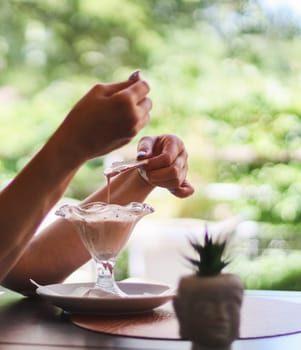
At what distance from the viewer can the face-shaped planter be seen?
691 millimetres

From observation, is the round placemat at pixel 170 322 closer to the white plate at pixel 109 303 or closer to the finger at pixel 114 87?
the white plate at pixel 109 303

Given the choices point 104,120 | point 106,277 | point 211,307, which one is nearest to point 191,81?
point 106,277

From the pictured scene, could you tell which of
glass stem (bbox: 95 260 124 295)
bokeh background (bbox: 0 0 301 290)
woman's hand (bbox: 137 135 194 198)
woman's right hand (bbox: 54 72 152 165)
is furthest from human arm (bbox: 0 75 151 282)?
bokeh background (bbox: 0 0 301 290)

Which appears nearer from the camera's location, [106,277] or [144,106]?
[144,106]

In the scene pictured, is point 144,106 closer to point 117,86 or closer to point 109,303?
point 117,86

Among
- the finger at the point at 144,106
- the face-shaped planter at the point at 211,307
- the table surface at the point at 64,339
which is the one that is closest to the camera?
the face-shaped planter at the point at 211,307

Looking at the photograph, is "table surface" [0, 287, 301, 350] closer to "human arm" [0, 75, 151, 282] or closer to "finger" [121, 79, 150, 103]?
"human arm" [0, 75, 151, 282]

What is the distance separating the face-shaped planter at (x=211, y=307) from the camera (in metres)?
0.69

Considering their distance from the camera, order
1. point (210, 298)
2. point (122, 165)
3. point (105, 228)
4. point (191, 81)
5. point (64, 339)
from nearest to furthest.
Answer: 1. point (210, 298)
2. point (64, 339)
3. point (105, 228)
4. point (122, 165)
5. point (191, 81)

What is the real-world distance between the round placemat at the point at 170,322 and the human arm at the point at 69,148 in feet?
0.42

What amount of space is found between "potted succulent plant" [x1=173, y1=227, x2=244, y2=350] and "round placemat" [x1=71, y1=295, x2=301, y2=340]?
4.9 inches

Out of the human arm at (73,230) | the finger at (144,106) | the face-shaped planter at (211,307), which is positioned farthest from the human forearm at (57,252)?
the face-shaped planter at (211,307)

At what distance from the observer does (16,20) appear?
15.3ft

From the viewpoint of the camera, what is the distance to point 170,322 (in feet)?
3.04
